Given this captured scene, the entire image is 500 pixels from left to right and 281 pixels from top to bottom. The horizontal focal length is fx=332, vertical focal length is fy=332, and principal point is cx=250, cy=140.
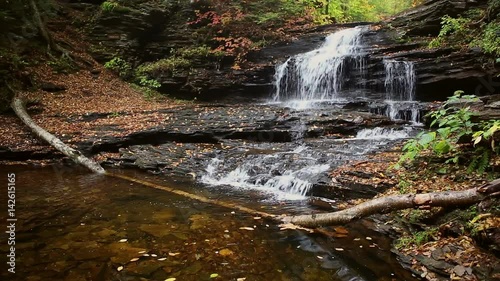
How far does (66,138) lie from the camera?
10242 mm

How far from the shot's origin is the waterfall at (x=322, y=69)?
1388cm

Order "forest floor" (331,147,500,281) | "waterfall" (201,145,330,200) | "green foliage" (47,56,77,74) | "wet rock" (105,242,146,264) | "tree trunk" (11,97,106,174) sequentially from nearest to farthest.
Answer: "forest floor" (331,147,500,281), "wet rock" (105,242,146,264), "waterfall" (201,145,330,200), "tree trunk" (11,97,106,174), "green foliage" (47,56,77,74)

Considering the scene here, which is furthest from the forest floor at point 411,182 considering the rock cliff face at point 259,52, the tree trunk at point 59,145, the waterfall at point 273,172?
the rock cliff face at point 259,52

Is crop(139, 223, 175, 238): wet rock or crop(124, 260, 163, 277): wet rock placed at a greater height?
crop(124, 260, 163, 277): wet rock

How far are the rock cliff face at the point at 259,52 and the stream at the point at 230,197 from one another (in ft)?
2.35

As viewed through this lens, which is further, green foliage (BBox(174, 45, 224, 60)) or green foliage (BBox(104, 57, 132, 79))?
green foliage (BBox(104, 57, 132, 79))

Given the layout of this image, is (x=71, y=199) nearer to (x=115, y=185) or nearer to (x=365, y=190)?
(x=115, y=185)

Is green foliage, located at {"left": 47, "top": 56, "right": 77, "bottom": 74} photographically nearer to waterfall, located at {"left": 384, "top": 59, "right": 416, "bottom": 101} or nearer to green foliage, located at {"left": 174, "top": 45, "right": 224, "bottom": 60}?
green foliage, located at {"left": 174, "top": 45, "right": 224, "bottom": 60}

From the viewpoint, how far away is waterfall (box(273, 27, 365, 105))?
13875 mm

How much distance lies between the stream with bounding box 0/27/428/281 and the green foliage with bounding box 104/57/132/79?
20.2ft

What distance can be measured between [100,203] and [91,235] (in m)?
1.57

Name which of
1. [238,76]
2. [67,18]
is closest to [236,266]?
[238,76]

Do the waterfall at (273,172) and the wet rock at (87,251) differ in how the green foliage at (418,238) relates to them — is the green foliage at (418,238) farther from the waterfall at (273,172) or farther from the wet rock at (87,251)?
the wet rock at (87,251)

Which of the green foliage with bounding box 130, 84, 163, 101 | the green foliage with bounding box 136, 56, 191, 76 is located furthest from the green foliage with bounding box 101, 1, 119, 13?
the green foliage with bounding box 130, 84, 163, 101
